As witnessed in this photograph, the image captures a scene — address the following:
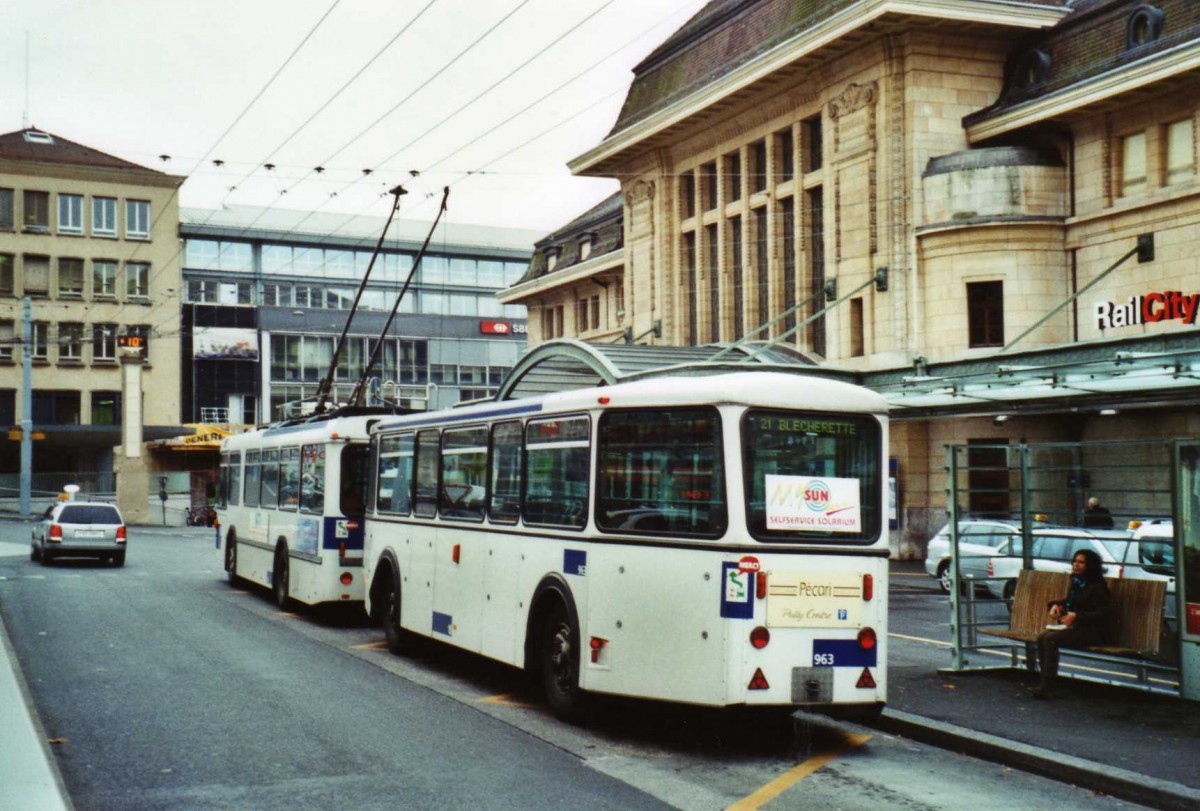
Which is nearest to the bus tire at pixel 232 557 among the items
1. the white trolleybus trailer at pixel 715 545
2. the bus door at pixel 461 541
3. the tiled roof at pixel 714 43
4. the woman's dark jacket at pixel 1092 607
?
the bus door at pixel 461 541

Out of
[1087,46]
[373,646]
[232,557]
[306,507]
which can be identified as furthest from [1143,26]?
[373,646]

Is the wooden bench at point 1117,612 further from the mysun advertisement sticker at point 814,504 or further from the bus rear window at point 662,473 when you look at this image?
the bus rear window at point 662,473

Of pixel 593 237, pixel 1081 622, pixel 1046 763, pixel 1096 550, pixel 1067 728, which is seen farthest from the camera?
pixel 593 237

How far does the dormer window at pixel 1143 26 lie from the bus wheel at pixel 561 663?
22.9 metres

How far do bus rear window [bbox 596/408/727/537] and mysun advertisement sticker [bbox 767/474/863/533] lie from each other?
0.41m

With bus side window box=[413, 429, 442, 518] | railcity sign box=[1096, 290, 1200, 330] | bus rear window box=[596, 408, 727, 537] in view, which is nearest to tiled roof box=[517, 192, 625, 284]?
railcity sign box=[1096, 290, 1200, 330]

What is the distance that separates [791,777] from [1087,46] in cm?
2637

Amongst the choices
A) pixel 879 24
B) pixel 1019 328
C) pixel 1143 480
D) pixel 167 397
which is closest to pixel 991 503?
pixel 1019 328

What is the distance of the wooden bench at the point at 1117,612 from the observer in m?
11.9

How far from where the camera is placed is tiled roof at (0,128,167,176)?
3084 inches

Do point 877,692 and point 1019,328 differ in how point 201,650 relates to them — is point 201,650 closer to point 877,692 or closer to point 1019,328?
point 877,692

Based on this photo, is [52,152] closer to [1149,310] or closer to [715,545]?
[1149,310]

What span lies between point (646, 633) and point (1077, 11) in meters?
27.8

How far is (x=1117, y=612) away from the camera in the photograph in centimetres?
1230
